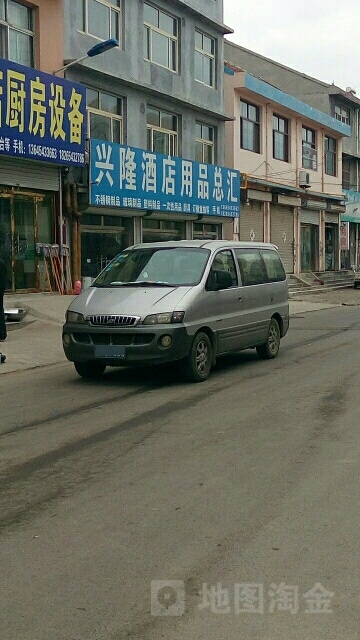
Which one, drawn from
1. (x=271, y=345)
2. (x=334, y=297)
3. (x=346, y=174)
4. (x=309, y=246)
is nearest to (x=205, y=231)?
(x=334, y=297)

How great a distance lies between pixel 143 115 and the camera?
2370 centimetres

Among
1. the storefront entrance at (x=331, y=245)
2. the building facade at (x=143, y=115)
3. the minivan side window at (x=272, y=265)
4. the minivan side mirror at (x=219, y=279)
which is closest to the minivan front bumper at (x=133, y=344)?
the minivan side mirror at (x=219, y=279)

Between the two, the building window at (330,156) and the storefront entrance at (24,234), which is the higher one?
the building window at (330,156)

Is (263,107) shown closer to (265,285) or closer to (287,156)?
(287,156)

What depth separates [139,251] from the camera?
11625 mm

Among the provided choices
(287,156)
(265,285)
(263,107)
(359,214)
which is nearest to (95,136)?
(265,285)

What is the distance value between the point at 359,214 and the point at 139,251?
119 ft

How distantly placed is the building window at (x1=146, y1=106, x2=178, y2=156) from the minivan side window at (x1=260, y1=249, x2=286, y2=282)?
39.0 feet

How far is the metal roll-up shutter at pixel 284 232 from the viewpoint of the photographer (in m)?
34.1

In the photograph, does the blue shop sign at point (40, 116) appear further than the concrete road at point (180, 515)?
Yes

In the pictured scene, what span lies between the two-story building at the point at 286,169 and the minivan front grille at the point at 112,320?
67.3 feet

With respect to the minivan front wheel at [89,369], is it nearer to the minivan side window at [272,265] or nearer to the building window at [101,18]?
the minivan side window at [272,265]

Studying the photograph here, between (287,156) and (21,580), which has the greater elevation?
(287,156)

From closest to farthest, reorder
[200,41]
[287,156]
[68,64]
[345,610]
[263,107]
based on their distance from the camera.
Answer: [345,610], [68,64], [200,41], [263,107], [287,156]
